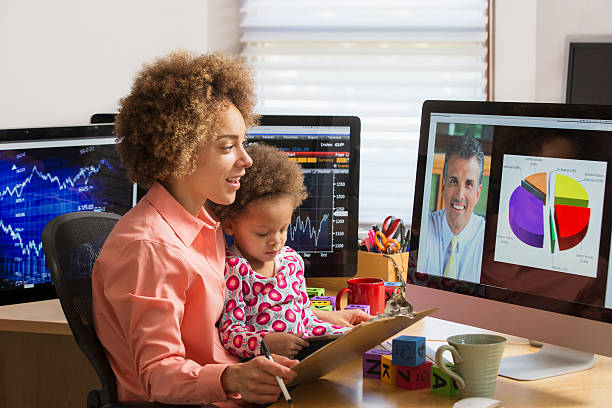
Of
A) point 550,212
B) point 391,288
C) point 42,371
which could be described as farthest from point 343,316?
point 42,371

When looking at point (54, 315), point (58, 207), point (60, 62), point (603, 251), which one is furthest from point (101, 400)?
point (60, 62)

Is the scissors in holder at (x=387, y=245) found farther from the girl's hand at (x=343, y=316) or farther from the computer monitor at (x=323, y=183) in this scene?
the girl's hand at (x=343, y=316)

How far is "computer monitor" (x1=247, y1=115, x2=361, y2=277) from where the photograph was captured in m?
1.75

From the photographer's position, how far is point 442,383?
1.14 meters

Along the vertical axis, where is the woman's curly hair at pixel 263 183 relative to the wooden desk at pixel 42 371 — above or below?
above

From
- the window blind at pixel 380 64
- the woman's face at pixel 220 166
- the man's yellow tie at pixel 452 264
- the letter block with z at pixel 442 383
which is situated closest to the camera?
the letter block with z at pixel 442 383

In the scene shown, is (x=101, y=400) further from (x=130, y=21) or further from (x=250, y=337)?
(x=130, y=21)

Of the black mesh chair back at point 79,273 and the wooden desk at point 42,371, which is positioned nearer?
the black mesh chair back at point 79,273

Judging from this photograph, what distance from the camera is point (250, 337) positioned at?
4.10 feet

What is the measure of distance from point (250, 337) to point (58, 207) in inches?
27.4

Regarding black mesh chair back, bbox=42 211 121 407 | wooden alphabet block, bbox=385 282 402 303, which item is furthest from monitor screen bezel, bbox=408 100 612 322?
black mesh chair back, bbox=42 211 121 407

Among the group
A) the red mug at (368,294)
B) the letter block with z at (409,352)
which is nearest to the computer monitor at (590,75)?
the red mug at (368,294)

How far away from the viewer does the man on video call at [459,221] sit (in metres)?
1.31

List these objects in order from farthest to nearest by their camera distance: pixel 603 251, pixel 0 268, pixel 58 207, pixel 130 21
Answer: pixel 130 21
pixel 58 207
pixel 0 268
pixel 603 251
